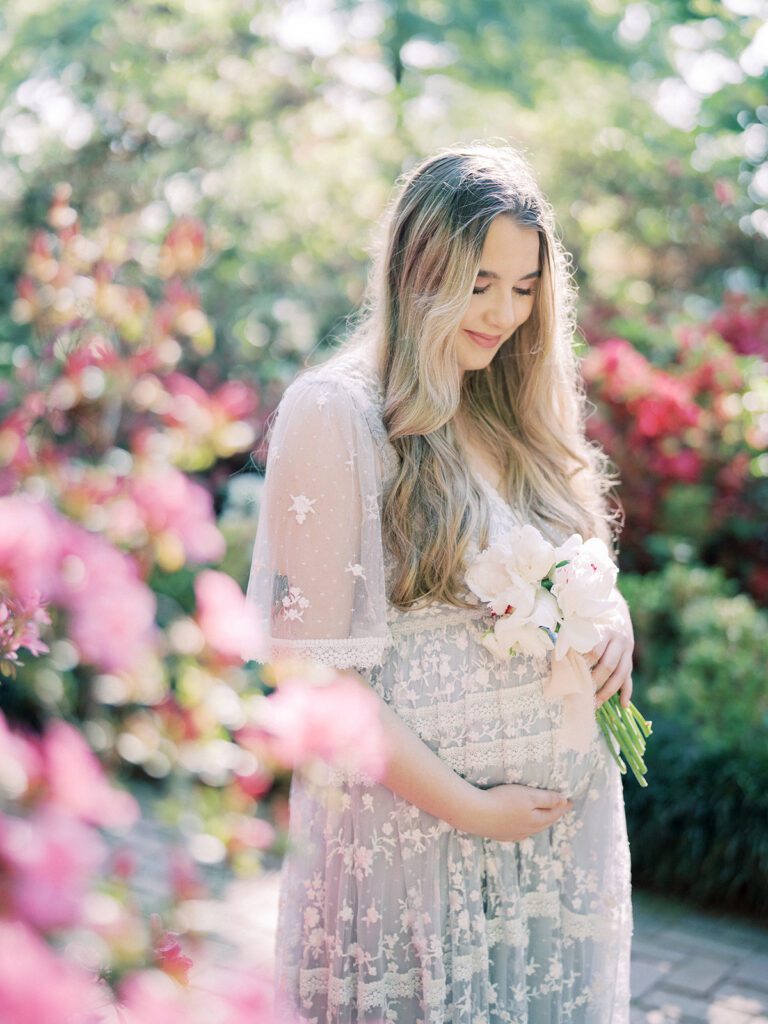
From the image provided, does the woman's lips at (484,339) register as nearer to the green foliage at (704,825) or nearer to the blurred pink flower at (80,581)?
the blurred pink flower at (80,581)

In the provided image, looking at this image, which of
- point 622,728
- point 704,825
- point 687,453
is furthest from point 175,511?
point 687,453

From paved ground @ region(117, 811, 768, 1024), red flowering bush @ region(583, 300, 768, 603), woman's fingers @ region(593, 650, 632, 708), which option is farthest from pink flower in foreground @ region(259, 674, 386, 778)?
red flowering bush @ region(583, 300, 768, 603)

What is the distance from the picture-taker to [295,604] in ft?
5.72

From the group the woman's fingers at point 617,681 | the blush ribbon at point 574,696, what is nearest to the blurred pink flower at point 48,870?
the blush ribbon at point 574,696

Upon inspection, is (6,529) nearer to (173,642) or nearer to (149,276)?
(173,642)

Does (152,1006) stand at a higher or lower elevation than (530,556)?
higher

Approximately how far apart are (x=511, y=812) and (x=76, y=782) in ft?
3.48

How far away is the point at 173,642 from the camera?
2340 millimetres

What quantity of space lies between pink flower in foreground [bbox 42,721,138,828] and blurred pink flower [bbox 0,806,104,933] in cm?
12

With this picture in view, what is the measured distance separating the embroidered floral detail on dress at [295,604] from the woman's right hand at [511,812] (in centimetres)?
44

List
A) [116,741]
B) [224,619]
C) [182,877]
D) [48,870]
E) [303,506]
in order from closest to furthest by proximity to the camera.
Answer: [48,870] < [182,877] < [224,619] < [303,506] < [116,741]

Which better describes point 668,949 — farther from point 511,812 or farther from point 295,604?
point 295,604

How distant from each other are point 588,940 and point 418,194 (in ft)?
4.84

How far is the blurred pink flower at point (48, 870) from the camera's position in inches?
28.9
